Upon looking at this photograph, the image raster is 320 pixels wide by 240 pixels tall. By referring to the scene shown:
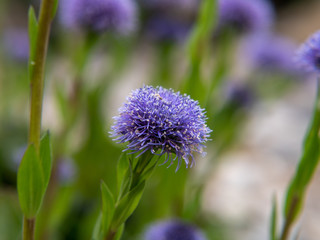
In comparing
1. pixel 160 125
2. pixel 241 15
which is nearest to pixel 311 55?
pixel 160 125

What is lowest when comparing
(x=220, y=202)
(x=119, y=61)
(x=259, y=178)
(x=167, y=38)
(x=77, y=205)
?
(x=77, y=205)

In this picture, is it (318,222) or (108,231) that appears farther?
(318,222)

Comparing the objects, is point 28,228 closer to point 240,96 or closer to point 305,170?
point 305,170

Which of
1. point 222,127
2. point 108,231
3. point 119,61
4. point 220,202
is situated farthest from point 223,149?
point 108,231

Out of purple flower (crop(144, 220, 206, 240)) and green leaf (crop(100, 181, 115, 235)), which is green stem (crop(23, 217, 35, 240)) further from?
purple flower (crop(144, 220, 206, 240))

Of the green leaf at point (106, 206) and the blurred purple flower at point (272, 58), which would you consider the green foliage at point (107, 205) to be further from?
the blurred purple flower at point (272, 58)

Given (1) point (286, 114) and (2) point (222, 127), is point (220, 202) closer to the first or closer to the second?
(2) point (222, 127)
